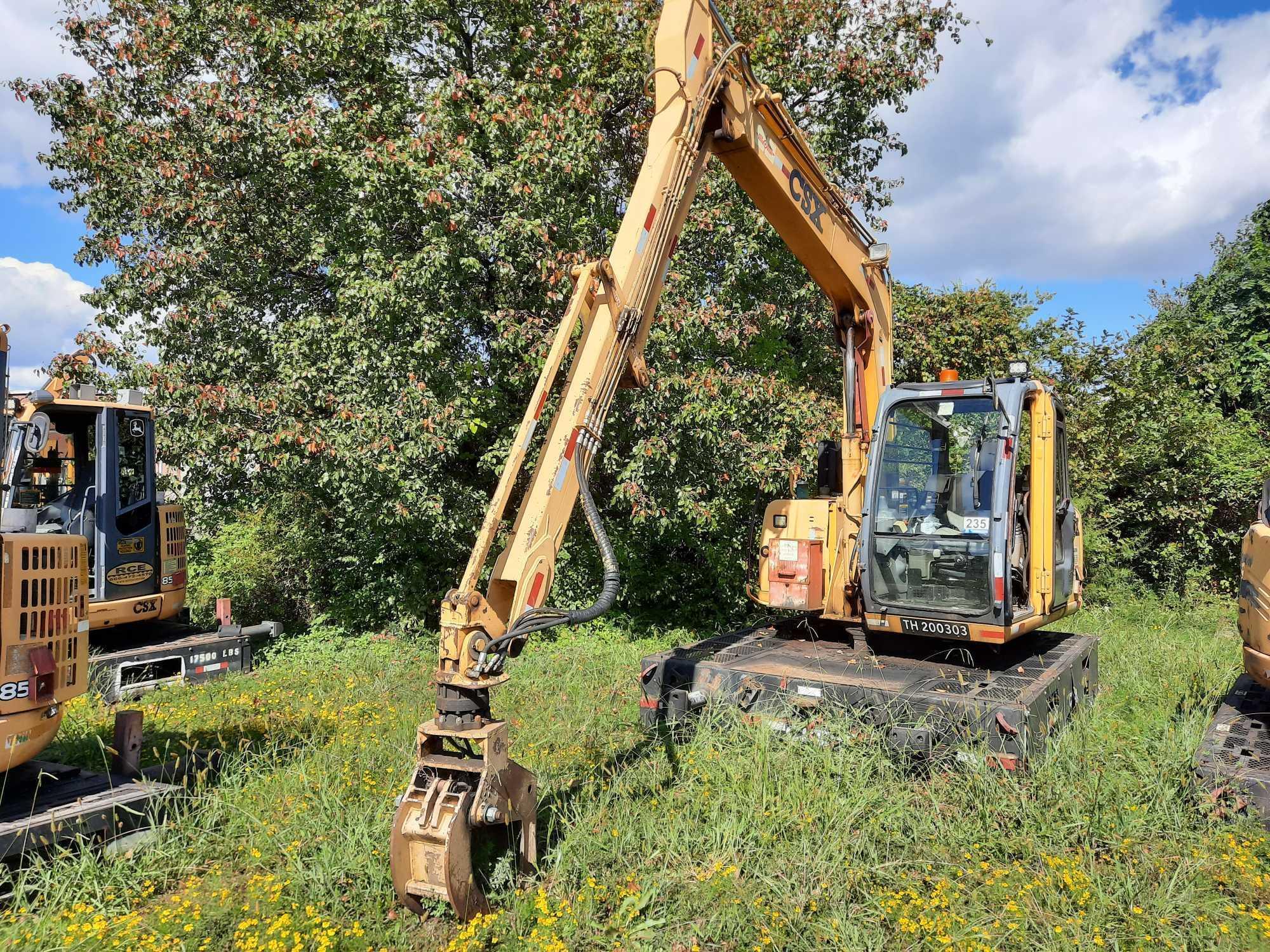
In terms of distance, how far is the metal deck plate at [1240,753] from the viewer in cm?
436

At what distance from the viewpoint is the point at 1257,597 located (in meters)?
4.66

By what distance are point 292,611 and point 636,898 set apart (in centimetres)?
1025

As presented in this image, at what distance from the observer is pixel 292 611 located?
41.3 feet

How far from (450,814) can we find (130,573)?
6.05 metres

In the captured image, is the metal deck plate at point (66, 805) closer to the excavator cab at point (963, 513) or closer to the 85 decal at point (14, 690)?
the 85 decal at point (14, 690)

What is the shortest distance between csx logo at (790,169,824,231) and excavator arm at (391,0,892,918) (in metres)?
0.01

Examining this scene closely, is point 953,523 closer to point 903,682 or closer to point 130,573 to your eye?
point 903,682

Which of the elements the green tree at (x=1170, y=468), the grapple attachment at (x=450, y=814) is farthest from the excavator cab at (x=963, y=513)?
the green tree at (x=1170, y=468)

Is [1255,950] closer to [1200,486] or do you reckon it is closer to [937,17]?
[937,17]

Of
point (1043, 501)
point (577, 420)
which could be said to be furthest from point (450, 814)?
point (1043, 501)

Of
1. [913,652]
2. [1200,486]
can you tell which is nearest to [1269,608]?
[913,652]

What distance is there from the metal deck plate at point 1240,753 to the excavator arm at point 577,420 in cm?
354

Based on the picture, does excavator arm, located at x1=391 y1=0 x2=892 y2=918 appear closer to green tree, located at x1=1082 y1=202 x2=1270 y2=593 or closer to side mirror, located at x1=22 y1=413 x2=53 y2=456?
side mirror, located at x1=22 y1=413 x2=53 y2=456

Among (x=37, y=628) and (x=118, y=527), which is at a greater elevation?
(x=118, y=527)
